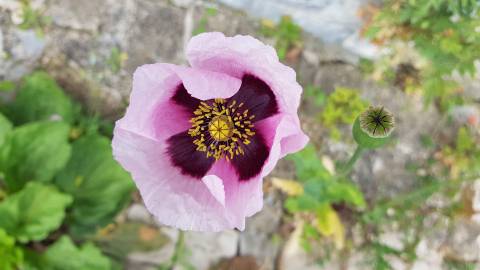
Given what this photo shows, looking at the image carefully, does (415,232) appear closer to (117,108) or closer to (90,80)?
(117,108)

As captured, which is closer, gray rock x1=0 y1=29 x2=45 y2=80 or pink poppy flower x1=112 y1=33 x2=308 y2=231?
pink poppy flower x1=112 y1=33 x2=308 y2=231

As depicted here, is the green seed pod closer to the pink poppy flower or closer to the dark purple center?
the pink poppy flower

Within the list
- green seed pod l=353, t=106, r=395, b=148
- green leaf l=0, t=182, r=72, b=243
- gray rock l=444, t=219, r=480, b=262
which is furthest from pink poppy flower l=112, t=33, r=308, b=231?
gray rock l=444, t=219, r=480, b=262

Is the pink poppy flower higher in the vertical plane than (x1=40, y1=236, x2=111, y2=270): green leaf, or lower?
higher

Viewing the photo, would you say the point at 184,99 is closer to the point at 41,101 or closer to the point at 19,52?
the point at 41,101

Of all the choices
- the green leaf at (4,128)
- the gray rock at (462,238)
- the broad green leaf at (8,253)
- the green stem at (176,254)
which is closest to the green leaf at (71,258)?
the broad green leaf at (8,253)

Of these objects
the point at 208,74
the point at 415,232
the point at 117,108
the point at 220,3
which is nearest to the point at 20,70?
the point at 117,108

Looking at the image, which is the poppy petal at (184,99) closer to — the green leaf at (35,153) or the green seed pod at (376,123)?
the green seed pod at (376,123)
